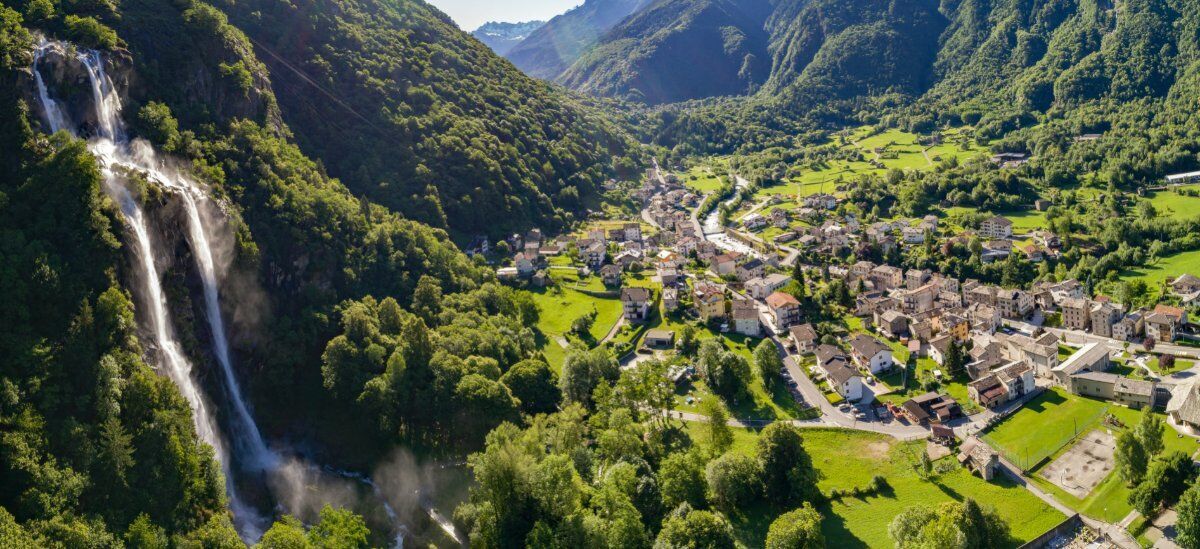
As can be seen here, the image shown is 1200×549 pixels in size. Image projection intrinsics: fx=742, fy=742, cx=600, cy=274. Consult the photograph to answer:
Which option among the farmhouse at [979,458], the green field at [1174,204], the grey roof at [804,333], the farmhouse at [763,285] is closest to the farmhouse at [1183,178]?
the green field at [1174,204]

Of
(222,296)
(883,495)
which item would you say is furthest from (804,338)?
(222,296)

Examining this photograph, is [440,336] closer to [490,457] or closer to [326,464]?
[326,464]

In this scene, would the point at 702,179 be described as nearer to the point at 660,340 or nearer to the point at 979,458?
the point at 660,340

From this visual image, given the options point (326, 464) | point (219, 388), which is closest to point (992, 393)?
point (326, 464)

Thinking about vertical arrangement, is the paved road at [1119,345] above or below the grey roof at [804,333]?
below

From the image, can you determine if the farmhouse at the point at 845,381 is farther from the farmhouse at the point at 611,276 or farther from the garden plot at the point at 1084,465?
the farmhouse at the point at 611,276

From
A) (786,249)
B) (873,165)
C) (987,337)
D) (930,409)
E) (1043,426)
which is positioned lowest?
(1043,426)
